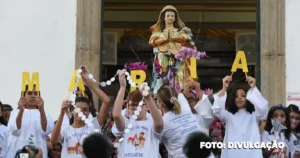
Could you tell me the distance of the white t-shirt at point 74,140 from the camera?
25.9 ft

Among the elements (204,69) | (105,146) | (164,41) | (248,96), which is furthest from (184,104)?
(204,69)

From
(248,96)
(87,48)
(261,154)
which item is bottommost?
(261,154)

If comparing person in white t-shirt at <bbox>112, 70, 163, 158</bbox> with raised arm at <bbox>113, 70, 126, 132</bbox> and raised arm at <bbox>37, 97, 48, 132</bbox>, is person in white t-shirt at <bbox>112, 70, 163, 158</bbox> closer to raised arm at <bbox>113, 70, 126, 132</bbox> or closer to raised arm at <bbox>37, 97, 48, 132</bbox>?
raised arm at <bbox>113, 70, 126, 132</bbox>

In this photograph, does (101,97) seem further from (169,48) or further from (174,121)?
(169,48)

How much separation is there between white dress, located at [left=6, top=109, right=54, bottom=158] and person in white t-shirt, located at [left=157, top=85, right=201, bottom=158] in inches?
56.2

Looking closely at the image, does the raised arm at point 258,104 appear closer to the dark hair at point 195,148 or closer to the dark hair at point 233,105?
the dark hair at point 233,105

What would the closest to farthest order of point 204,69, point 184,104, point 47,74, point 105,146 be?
point 105,146 → point 184,104 → point 47,74 → point 204,69

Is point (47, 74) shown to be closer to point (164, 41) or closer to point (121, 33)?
point (164, 41)

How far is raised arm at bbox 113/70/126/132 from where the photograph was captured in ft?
24.7

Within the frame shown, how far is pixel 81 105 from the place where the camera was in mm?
8016

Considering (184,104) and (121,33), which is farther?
(121,33)

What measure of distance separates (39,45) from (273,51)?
10.6 ft

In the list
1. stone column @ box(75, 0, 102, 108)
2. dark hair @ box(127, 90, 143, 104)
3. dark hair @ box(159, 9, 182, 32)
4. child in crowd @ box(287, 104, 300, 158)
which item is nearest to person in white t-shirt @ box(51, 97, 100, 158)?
dark hair @ box(127, 90, 143, 104)

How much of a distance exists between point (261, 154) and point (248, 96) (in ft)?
2.00
